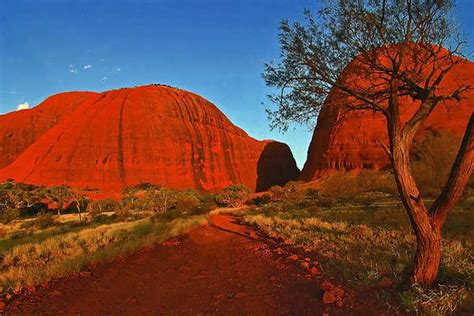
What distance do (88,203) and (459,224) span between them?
132ft

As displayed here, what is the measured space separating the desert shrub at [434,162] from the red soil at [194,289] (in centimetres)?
2068

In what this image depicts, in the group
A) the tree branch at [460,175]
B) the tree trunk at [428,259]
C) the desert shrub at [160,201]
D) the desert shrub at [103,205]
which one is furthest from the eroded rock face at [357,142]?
the tree trunk at [428,259]

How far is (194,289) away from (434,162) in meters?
25.7

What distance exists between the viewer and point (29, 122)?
250 ft

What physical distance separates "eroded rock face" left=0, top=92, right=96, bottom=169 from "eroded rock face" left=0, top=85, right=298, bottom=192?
12.4 m

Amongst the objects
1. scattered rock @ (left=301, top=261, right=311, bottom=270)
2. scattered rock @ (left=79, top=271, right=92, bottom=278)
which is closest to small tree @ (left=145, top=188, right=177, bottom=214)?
scattered rock @ (left=79, top=271, right=92, bottom=278)

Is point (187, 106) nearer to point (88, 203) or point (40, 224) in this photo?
point (88, 203)

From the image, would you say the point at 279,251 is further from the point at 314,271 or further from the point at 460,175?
the point at 460,175

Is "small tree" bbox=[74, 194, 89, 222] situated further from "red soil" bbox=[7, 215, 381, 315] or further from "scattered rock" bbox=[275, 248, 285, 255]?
"scattered rock" bbox=[275, 248, 285, 255]

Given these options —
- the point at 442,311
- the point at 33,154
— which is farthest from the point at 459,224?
the point at 33,154

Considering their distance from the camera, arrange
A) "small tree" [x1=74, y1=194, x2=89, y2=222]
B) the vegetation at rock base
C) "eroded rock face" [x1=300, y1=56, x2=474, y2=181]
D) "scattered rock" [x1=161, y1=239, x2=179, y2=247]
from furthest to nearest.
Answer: "small tree" [x1=74, y1=194, x2=89, y2=222], "eroded rock face" [x1=300, y1=56, x2=474, y2=181], "scattered rock" [x1=161, y1=239, x2=179, y2=247], the vegetation at rock base

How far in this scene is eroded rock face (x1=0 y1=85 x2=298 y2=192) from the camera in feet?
185

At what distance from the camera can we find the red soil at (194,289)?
18.3 ft

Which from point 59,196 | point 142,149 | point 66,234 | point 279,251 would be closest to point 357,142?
point 142,149
